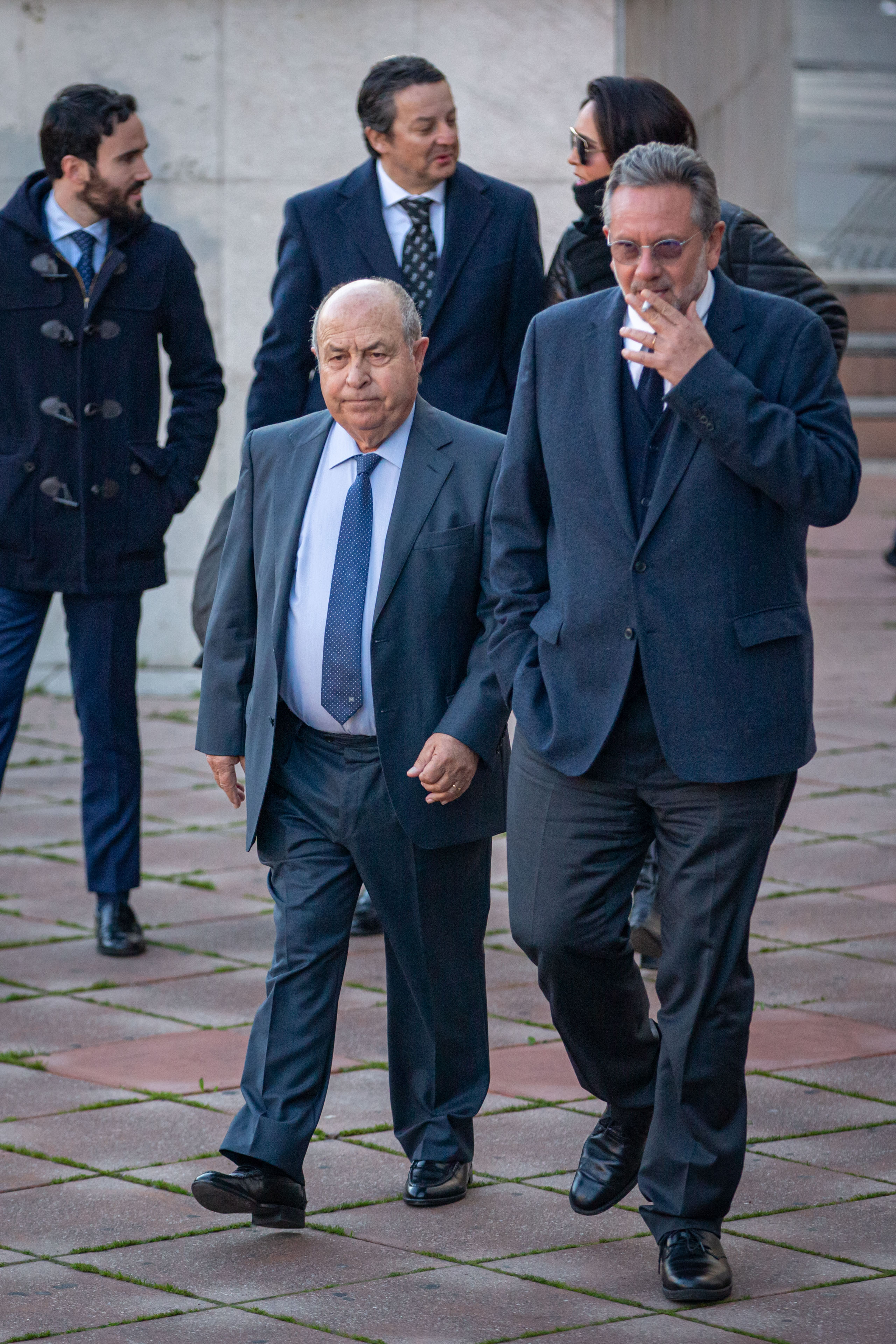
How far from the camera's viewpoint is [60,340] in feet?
20.4

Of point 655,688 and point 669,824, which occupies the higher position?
point 655,688

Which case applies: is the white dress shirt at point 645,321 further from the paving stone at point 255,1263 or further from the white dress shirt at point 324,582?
the paving stone at point 255,1263

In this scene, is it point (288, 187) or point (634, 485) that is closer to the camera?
point (634, 485)

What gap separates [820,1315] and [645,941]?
7.09 feet

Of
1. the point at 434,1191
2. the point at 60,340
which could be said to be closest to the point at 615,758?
the point at 434,1191

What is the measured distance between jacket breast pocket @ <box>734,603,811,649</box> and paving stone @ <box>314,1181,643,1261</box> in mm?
1204

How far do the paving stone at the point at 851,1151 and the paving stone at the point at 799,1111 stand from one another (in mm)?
36

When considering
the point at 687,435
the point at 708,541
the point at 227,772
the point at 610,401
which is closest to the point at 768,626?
the point at 708,541

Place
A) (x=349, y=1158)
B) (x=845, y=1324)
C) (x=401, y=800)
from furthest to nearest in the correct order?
(x=349, y=1158) → (x=401, y=800) → (x=845, y=1324)

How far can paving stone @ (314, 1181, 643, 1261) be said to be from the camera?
13.6 ft

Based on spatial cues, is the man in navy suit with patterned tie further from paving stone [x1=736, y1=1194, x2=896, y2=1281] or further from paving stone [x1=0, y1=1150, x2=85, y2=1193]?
paving stone [x1=736, y1=1194, x2=896, y2=1281]

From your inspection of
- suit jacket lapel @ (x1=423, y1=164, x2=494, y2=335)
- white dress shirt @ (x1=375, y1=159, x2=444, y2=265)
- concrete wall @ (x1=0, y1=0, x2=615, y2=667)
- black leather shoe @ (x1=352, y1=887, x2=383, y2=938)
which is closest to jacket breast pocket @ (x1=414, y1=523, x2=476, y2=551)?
suit jacket lapel @ (x1=423, y1=164, x2=494, y2=335)

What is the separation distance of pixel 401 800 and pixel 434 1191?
0.78 metres

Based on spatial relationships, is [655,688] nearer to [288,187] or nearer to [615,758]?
[615,758]
